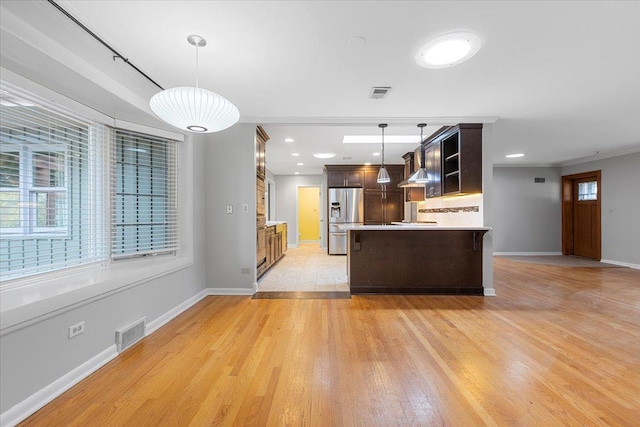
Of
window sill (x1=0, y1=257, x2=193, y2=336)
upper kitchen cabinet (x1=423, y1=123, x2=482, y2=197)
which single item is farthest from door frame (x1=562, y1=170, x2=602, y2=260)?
window sill (x1=0, y1=257, x2=193, y2=336)

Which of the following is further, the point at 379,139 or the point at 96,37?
the point at 379,139

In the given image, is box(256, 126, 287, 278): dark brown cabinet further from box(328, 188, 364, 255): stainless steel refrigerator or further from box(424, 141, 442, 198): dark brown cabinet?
box(424, 141, 442, 198): dark brown cabinet

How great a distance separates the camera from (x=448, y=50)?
7.52 ft

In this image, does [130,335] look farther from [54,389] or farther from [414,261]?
[414,261]

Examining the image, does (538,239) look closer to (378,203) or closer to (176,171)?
(378,203)

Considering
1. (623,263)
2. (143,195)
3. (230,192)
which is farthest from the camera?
(623,263)

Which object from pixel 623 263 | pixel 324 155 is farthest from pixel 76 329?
pixel 623 263

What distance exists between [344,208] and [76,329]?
6193 mm

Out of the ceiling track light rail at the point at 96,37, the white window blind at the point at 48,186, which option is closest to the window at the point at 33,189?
the white window blind at the point at 48,186

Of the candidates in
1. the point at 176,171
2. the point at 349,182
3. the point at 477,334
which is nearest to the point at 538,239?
the point at 349,182

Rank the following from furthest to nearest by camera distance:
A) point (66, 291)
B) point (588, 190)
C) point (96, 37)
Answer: point (588, 190)
point (96, 37)
point (66, 291)

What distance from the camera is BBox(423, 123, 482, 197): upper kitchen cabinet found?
3990 mm

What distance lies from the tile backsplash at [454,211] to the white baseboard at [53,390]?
443cm

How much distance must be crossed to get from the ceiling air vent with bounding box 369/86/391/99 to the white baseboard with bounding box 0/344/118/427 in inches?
131
